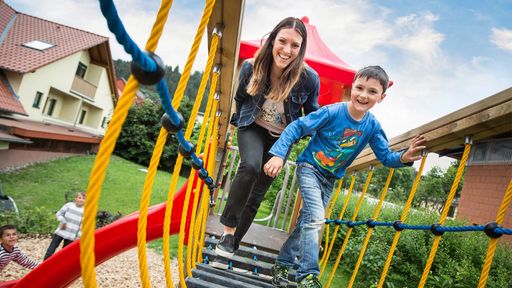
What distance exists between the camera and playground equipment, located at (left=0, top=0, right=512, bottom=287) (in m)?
0.48

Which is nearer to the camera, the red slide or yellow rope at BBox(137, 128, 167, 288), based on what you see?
yellow rope at BBox(137, 128, 167, 288)

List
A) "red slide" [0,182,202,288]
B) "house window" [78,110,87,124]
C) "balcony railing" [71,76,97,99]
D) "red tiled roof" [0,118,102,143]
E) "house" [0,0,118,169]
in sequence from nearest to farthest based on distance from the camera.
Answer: "red slide" [0,182,202,288] < "red tiled roof" [0,118,102,143] < "house" [0,0,118,169] < "balcony railing" [71,76,97,99] < "house window" [78,110,87,124]

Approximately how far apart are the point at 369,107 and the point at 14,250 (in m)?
3.96

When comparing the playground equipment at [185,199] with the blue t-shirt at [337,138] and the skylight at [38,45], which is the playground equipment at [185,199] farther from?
the skylight at [38,45]

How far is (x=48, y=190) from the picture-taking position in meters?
9.73

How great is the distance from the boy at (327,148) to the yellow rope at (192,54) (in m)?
0.82

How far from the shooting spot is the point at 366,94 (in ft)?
5.71

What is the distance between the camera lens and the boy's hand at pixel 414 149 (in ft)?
5.00

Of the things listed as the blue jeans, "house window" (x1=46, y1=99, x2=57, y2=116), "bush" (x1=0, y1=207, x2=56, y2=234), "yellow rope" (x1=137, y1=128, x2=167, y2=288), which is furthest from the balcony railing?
"yellow rope" (x1=137, y1=128, x2=167, y2=288)

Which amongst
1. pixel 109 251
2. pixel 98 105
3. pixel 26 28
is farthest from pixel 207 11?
pixel 98 105

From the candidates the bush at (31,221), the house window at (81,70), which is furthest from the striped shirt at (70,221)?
the house window at (81,70)

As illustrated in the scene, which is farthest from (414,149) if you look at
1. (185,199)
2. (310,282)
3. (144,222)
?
(144,222)

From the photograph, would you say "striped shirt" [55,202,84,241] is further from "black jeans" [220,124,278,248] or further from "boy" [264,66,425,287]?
"boy" [264,66,425,287]

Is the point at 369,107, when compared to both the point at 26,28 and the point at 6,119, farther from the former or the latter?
the point at 26,28
